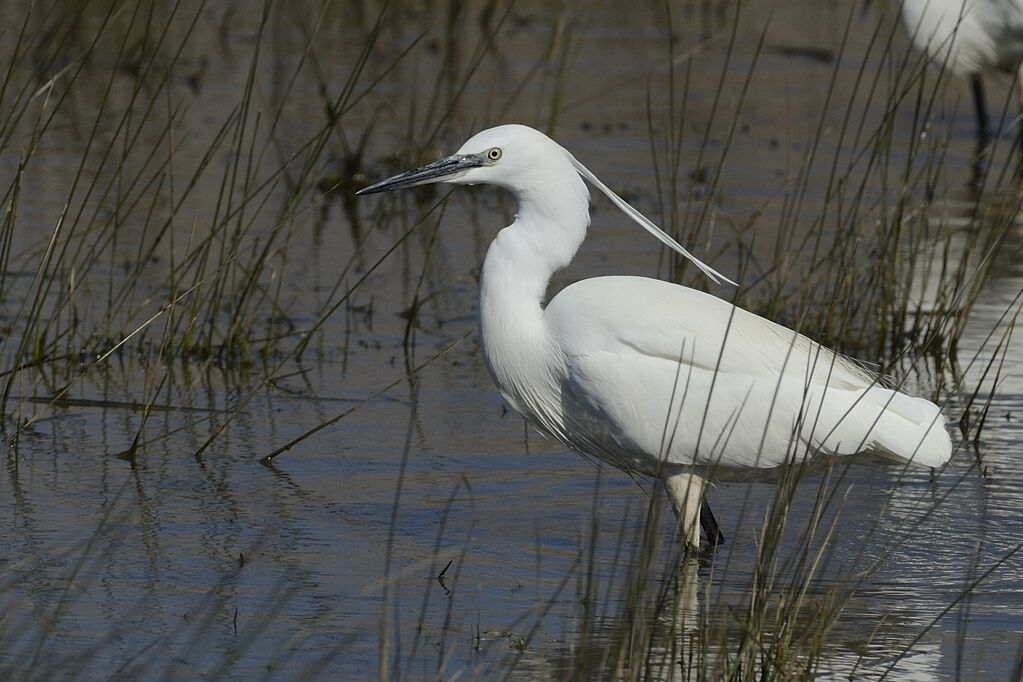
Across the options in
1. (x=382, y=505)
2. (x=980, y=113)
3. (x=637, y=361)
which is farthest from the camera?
(x=980, y=113)

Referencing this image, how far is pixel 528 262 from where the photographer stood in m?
4.53

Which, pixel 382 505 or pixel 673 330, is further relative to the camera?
pixel 382 505

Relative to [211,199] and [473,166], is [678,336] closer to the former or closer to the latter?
[473,166]

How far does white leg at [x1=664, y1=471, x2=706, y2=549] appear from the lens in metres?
4.44

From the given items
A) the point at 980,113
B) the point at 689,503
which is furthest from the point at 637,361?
the point at 980,113

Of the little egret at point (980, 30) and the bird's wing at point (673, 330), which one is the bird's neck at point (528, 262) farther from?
the little egret at point (980, 30)

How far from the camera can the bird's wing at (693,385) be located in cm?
441

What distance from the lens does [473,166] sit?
4.55m

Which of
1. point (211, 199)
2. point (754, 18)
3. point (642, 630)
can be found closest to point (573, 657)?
A: point (642, 630)

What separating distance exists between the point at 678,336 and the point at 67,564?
1627 mm

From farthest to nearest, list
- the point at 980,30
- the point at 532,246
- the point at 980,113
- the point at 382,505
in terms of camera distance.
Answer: the point at 980,113 → the point at 980,30 → the point at 382,505 → the point at 532,246

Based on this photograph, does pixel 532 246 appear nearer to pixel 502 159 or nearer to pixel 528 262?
pixel 528 262

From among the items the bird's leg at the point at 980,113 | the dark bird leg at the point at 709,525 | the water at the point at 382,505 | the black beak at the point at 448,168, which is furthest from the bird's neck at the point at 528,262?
the bird's leg at the point at 980,113

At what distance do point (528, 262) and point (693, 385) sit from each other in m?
0.54
